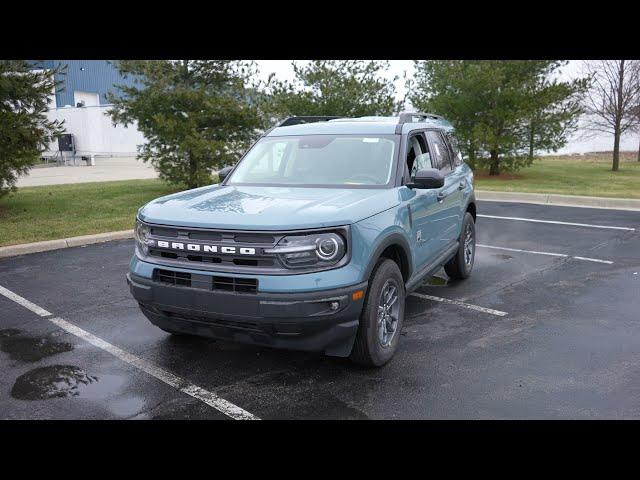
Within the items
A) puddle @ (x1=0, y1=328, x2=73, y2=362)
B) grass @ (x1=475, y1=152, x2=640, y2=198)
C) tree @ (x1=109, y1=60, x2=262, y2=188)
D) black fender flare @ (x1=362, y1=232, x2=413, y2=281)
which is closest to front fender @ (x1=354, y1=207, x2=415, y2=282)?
black fender flare @ (x1=362, y1=232, x2=413, y2=281)

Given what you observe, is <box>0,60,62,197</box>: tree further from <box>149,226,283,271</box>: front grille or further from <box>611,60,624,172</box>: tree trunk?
<box>611,60,624,172</box>: tree trunk

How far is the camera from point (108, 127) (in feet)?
132

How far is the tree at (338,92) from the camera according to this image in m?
16.8

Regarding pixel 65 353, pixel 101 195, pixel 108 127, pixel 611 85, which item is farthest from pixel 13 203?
pixel 108 127

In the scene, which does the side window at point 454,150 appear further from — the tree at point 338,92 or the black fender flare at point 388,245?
the tree at point 338,92

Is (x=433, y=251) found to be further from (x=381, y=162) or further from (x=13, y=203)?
(x=13, y=203)

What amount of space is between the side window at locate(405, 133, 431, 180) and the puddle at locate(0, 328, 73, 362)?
A: 11.2 feet

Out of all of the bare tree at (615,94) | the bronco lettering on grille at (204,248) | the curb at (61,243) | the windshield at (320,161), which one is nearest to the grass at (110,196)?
the curb at (61,243)

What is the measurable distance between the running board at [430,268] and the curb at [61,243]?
19.6ft

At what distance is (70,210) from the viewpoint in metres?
12.1

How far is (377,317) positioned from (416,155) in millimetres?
1869

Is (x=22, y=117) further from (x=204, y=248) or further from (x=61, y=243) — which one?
(x=204, y=248)
